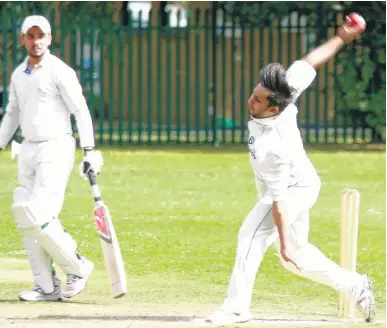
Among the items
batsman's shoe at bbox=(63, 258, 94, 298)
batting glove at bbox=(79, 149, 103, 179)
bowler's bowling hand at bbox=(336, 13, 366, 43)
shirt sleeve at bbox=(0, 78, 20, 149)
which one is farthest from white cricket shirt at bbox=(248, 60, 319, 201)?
shirt sleeve at bbox=(0, 78, 20, 149)

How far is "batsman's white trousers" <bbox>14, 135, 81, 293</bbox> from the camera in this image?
874 centimetres

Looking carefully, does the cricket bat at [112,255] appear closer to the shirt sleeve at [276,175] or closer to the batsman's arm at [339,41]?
the shirt sleeve at [276,175]

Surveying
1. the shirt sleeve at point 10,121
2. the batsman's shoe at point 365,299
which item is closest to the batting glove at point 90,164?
the shirt sleeve at point 10,121

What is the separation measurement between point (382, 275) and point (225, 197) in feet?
16.9

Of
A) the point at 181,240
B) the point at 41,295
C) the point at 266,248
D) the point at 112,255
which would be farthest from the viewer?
the point at 181,240

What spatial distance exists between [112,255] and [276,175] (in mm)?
1408

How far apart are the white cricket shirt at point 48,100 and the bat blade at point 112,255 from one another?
1.89 ft

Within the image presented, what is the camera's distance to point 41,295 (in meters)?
8.97

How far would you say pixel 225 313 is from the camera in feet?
25.9

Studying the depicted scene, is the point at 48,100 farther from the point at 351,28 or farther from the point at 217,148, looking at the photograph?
the point at 217,148

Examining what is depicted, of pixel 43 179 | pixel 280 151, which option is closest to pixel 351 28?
pixel 280 151

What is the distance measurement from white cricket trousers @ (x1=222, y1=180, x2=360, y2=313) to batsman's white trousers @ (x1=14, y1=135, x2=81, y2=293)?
1.49 meters

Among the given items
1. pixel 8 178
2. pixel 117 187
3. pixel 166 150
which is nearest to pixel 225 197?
pixel 117 187

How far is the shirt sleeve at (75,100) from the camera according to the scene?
8766 mm
